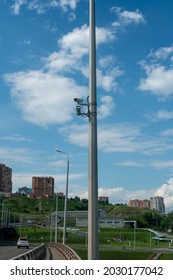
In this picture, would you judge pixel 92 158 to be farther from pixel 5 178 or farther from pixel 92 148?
pixel 5 178

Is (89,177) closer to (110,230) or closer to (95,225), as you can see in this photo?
(95,225)

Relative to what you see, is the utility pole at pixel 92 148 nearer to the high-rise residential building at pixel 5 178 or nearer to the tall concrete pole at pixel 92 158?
the tall concrete pole at pixel 92 158

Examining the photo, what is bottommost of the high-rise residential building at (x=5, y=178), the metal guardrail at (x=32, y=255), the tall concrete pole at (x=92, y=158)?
the metal guardrail at (x=32, y=255)

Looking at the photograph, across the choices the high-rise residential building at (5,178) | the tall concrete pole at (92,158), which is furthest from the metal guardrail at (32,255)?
the high-rise residential building at (5,178)

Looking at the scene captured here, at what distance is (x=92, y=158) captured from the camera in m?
11.5

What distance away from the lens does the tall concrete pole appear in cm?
1065

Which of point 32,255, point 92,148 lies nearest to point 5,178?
point 32,255

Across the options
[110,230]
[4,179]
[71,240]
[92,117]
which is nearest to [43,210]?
[4,179]

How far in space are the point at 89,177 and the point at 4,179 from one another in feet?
525

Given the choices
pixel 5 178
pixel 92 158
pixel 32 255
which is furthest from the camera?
pixel 5 178

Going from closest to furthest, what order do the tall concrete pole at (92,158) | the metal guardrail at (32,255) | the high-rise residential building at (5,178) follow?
the tall concrete pole at (92,158) → the metal guardrail at (32,255) → the high-rise residential building at (5,178)

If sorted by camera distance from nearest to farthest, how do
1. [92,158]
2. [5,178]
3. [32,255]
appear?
[92,158] < [32,255] < [5,178]

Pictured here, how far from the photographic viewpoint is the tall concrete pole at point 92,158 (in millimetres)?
10648

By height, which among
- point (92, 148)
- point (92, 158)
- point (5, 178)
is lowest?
point (92, 158)
